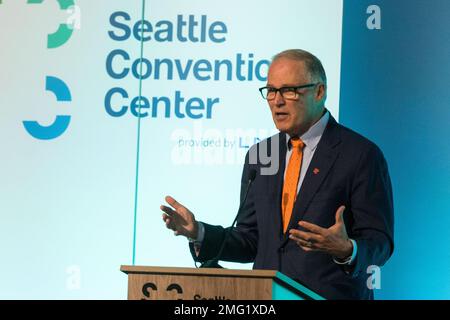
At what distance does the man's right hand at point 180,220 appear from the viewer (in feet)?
12.0

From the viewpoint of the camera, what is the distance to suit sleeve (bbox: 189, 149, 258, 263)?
12.6ft

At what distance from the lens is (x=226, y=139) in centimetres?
515

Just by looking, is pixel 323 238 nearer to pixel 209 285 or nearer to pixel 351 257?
pixel 351 257

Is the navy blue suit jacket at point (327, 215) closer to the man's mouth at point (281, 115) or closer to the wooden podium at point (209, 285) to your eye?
the man's mouth at point (281, 115)

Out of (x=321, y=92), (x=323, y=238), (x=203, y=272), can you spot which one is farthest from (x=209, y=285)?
(x=321, y=92)

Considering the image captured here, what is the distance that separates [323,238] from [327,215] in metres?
0.71

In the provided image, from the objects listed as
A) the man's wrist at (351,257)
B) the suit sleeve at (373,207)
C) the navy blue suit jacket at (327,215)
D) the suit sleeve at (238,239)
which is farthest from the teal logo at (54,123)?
the man's wrist at (351,257)

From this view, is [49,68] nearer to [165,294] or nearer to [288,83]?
[288,83]

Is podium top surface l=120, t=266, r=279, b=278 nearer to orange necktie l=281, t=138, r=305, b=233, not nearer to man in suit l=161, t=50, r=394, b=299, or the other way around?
man in suit l=161, t=50, r=394, b=299

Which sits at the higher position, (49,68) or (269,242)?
(49,68)

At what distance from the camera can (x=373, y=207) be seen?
3.78 metres
